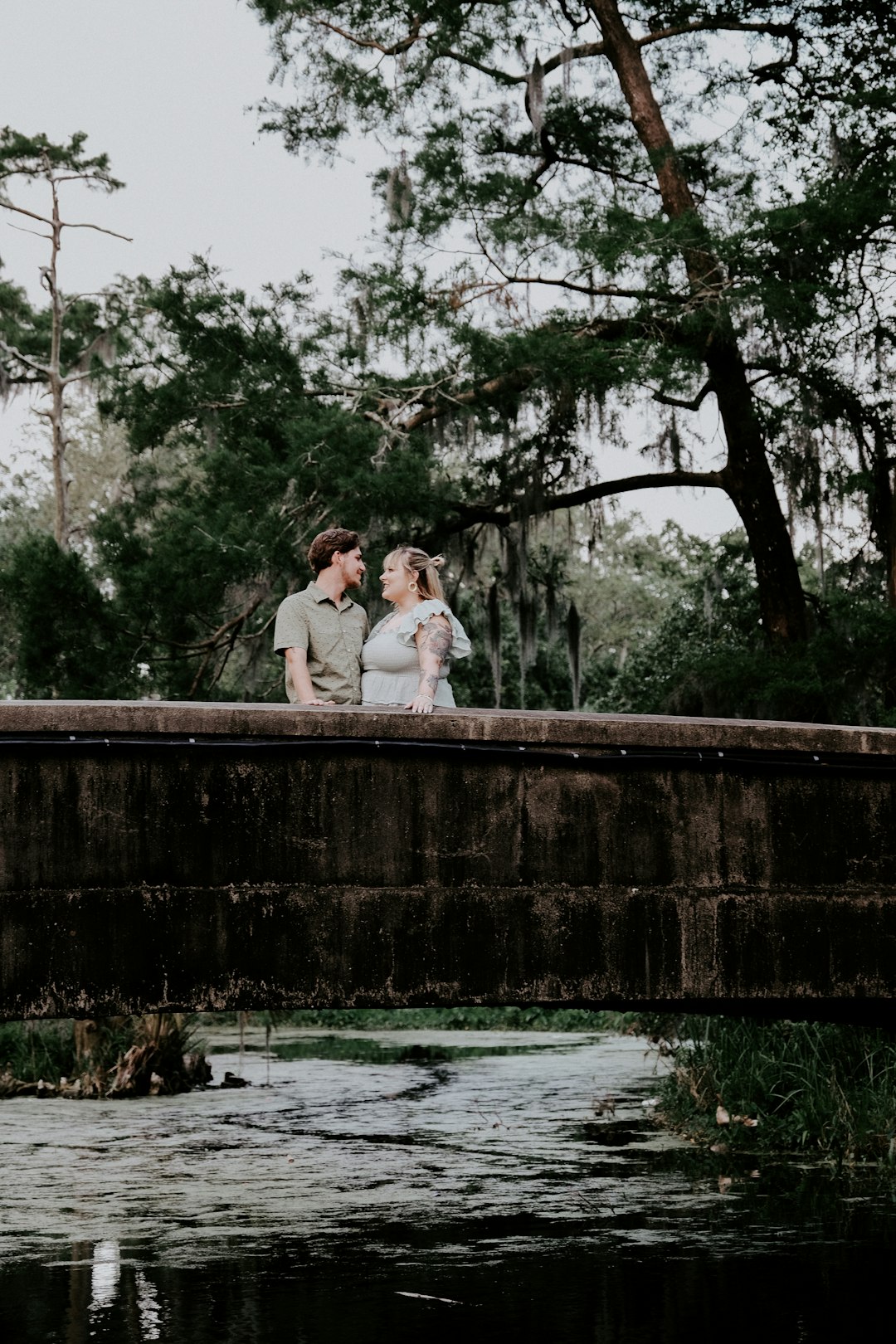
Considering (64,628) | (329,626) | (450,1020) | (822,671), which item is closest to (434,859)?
(329,626)

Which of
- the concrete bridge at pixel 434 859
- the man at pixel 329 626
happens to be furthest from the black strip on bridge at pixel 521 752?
the man at pixel 329 626

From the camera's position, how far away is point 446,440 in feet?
47.6

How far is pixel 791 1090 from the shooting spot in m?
10.8

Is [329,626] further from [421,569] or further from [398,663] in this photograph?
[421,569]

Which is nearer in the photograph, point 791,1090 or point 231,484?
point 791,1090

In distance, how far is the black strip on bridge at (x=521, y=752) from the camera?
20.3ft

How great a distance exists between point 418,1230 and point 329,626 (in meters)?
3.06

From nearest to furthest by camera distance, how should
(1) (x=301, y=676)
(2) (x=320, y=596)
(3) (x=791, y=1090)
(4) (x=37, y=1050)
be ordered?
(1) (x=301, y=676)
(2) (x=320, y=596)
(3) (x=791, y=1090)
(4) (x=37, y=1050)

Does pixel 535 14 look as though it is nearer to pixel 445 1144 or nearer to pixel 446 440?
pixel 446 440

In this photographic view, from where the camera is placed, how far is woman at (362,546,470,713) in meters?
6.92

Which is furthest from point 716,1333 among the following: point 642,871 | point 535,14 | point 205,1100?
point 535,14

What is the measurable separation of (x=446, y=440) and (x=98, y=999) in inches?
358

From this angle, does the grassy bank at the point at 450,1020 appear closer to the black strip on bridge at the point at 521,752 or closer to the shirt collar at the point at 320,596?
the black strip on bridge at the point at 521,752

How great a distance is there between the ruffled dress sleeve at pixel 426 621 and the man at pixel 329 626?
1.00ft
